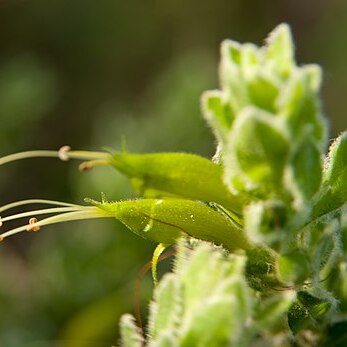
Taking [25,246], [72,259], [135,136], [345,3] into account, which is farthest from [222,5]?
[72,259]

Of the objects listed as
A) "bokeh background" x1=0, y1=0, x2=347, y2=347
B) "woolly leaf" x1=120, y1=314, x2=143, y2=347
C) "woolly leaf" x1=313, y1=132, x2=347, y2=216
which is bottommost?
"woolly leaf" x1=120, y1=314, x2=143, y2=347

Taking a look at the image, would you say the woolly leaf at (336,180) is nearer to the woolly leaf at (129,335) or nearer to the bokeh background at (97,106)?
the woolly leaf at (129,335)

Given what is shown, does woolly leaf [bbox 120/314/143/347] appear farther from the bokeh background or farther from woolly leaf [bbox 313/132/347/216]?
the bokeh background

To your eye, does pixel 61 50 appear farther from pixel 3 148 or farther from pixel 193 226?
pixel 193 226

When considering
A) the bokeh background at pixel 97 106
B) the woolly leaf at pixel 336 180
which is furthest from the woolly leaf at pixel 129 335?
the bokeh background at pixel 97 106

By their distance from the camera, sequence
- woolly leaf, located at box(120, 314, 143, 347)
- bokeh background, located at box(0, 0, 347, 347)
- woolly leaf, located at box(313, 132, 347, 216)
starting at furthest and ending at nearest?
1. bokeh background, located at box(0, 0, 347, 347)
2. woolly leaf, located at box(313, 132, 347, 216)
3. woolly leaf, located at box(120, 314, 143, 347)

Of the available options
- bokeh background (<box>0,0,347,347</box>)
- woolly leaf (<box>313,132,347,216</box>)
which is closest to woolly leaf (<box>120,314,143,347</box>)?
woolly leaf (<box>313,132,347,216</box>)

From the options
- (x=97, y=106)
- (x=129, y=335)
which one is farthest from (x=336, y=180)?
(x=97, y=106)

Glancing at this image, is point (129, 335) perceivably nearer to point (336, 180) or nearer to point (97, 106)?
point (336, 180)
